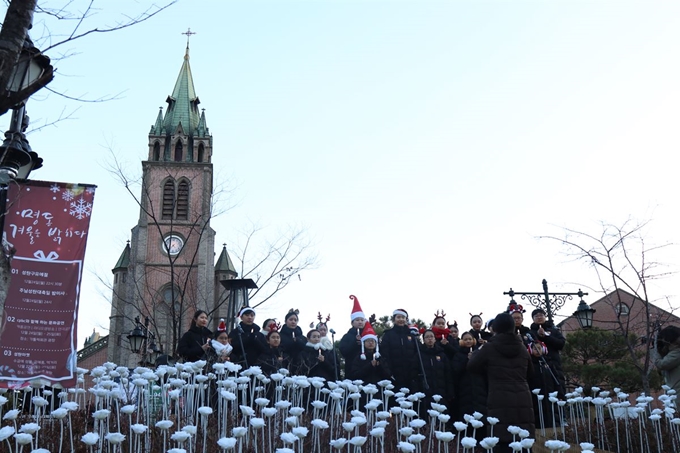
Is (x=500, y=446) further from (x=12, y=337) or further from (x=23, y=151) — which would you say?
(x=23, y=151)

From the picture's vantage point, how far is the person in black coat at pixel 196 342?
9422mm

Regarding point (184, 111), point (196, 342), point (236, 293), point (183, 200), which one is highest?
point (184, 111)

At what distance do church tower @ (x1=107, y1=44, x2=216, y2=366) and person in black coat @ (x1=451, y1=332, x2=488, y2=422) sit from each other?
1257 inches

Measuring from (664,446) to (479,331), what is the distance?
3347mm

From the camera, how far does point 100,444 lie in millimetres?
6188

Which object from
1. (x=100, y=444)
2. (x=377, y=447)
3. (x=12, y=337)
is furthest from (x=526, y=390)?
(x=12, y=337)

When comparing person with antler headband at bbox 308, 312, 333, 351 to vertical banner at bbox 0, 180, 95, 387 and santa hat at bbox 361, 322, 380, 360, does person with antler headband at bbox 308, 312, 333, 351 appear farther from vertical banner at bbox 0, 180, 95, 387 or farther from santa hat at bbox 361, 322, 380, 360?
vertical banner at bbox 0, 180, 95, 387

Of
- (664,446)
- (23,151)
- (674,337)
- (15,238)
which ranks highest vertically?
(23,151)

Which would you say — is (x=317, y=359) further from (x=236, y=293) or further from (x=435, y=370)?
(x=236, y=293)

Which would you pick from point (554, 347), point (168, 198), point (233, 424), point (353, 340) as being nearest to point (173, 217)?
point (168, 198)

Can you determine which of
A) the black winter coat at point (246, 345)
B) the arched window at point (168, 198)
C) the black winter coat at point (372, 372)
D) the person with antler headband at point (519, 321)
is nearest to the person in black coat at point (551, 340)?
the person with antler headband at point (519, 321)

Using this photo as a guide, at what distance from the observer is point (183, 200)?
47781 mm

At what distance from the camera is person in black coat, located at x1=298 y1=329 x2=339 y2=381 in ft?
34.4

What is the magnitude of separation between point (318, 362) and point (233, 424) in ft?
11.1
